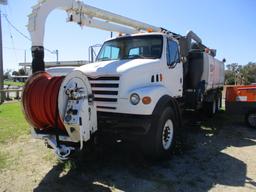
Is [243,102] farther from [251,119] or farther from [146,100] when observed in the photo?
[146,100]

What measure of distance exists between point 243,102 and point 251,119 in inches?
25.4

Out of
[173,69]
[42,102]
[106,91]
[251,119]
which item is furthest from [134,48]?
[251,119]

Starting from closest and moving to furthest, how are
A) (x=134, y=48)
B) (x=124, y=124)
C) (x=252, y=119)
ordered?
(x=124, y=124)
(x=134, y=48)
(x=252, y=119)

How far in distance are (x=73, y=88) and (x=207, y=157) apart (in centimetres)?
351

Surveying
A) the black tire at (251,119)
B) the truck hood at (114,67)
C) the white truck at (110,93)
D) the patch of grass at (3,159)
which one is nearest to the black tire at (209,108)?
the black tire at (251,119)

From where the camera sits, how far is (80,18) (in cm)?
730

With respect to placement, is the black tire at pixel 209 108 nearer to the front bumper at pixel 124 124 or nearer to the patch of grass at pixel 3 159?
the front bumper at pixel 124 124

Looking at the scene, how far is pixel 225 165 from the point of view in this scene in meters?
5.95

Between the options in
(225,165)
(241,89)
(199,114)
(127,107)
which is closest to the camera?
(127,107)

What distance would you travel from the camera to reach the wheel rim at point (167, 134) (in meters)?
6.18

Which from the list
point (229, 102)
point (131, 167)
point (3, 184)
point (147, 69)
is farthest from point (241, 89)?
point (3, 184)

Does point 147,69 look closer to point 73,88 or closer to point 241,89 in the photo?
point 73,88

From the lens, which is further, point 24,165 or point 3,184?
point 24,165

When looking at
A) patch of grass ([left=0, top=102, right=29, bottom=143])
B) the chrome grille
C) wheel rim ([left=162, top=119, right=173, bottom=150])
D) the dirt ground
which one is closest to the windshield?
the chrome grille
